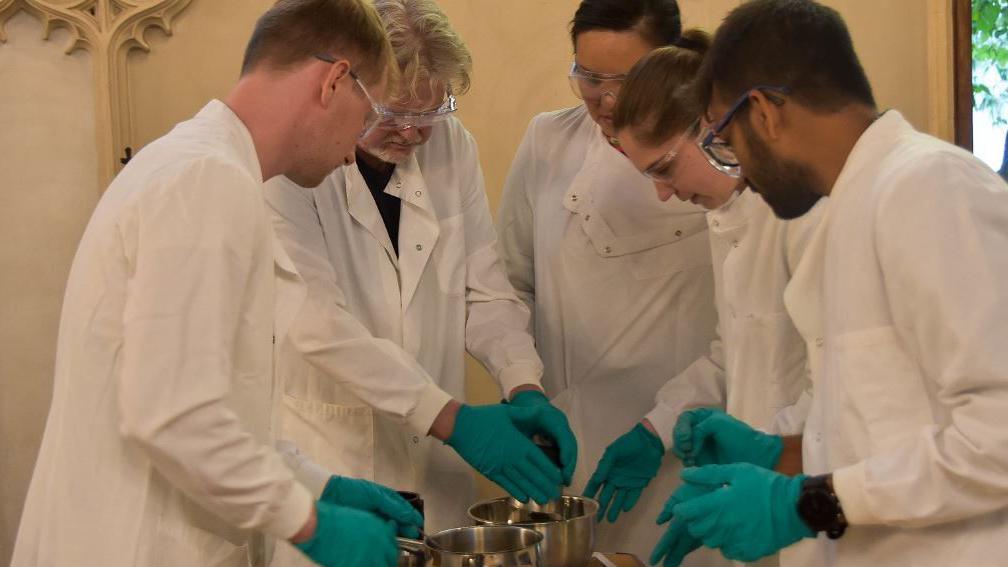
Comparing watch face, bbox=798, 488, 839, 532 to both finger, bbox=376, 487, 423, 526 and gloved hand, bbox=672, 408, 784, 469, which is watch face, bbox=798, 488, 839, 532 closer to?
gloved hand, bbox=672, 408, 784, 469

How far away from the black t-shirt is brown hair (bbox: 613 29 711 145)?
64cm

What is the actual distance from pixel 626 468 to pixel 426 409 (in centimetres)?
44

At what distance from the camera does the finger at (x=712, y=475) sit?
151 cm

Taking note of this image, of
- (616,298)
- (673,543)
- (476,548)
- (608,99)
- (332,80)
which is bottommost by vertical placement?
(673,543)

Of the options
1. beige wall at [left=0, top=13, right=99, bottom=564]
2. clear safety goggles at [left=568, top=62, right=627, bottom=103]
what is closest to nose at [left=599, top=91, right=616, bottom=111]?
clear safety goggles at [left=568, top=62, right=627, bottom=103]

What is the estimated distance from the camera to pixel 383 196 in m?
2.42

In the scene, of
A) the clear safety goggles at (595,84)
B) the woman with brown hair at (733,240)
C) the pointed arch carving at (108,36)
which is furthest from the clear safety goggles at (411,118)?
the pointed arch carving at (108,36)

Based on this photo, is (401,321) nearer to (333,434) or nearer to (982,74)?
(333,434)

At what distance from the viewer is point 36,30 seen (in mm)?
3531

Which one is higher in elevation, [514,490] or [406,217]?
[406,217]

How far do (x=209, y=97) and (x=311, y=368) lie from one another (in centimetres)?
157

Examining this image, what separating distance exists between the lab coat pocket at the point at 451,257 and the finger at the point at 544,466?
0.47 m

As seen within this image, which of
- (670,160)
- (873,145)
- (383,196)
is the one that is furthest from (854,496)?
(383,196)

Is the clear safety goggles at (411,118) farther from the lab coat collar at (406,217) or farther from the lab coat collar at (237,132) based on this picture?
the lab coat collar at (237,132)
